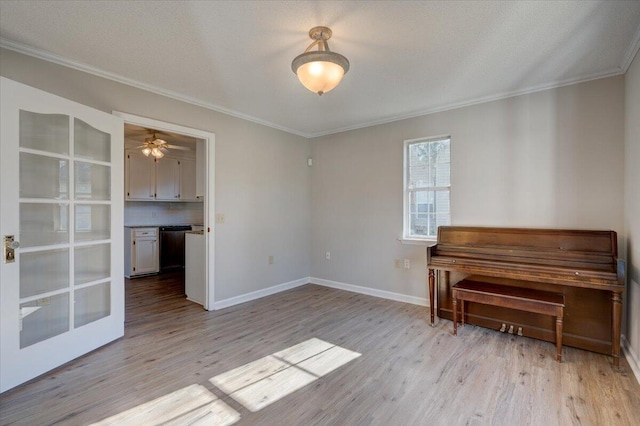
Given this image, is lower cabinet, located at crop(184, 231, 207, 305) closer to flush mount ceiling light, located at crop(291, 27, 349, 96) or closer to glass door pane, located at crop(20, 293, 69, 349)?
glass door pane, located at crop(20, 293, 69, 349)

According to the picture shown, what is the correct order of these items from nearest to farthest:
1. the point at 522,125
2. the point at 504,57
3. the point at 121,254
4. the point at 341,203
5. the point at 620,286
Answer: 1. the point at 620,286
2. the point at 504,57
3. the point at 121,254
4. the point at 522,125
5. the point at 341,203

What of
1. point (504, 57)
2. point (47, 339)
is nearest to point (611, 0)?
point (504, 57)

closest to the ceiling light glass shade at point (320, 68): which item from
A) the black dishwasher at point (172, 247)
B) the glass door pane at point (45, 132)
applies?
the glass door pane at point (45, 132)

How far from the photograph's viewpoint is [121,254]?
9.45 ft

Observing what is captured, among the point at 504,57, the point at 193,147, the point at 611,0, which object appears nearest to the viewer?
the point at 611,0

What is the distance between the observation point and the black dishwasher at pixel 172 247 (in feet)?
19.0

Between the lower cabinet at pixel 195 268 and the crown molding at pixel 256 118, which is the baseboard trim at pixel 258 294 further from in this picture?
the crown molding at pixel 256 118

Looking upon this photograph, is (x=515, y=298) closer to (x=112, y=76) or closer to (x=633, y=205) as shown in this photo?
(x=633, y=205)

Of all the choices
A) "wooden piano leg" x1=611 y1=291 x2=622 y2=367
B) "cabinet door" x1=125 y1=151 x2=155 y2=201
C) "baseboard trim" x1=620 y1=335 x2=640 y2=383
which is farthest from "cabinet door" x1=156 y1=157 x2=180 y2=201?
"baseboard trim" x1=620 y1=335 x2=640 y2=383

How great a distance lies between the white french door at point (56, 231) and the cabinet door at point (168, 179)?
10.8ft

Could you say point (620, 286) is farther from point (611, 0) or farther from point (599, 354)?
point (611, 0)

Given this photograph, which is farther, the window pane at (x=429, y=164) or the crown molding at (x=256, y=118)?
the window pane at (x=429, y=164)

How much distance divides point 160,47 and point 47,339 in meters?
2.41

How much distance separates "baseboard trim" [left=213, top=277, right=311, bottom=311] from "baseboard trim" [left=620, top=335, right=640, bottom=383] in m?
3.72
